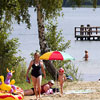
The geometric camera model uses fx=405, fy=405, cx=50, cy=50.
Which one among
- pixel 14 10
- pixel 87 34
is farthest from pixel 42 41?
pixel 87 34

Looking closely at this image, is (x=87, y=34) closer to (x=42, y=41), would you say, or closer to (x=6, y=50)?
(x=42, y=41)

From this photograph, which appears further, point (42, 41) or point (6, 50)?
point (42, 41)

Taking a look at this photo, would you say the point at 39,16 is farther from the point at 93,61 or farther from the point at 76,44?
the point at 76,44

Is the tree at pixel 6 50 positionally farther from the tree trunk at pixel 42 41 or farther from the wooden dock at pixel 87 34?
the wooden dock at pixel 87 34

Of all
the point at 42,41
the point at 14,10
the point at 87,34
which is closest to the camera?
the point at 14,10

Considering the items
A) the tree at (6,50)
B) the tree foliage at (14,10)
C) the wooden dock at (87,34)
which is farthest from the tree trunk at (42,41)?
the wooden dock at (87,34)

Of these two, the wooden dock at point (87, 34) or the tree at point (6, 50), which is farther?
the wooden dock at point (87, 34)

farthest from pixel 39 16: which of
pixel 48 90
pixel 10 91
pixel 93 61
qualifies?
pixel 93 61

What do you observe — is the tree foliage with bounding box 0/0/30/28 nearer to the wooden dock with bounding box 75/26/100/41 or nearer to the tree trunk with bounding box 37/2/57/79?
the tree trunk with bounding box 37/2/57/79

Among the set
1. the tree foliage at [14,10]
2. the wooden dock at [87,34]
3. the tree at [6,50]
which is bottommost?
the wooden dock at [87,34]

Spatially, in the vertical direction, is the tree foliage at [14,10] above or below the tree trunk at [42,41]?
above

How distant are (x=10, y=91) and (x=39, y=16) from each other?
8166 mm

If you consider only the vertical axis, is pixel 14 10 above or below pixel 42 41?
above

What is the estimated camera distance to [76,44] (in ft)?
195
